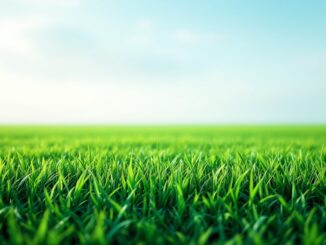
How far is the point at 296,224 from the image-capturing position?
1548 mm

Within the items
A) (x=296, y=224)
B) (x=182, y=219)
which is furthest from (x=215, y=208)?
(x=296, y=224)

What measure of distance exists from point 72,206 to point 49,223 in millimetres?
343

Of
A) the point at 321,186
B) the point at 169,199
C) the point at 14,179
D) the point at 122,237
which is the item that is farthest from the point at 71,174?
the point at 321,186

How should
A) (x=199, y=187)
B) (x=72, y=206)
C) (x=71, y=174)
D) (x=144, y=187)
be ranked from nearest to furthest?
(x=72, y=206) → (x=144, y=187) → (x=199, y=187) → (x=71, y=174)

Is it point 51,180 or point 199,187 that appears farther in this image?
point 51,180

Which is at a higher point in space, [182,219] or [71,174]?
[71,174]

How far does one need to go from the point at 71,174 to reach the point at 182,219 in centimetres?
129

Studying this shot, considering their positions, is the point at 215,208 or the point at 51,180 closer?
the point at 215,208

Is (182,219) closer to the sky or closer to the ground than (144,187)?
closer to the ground

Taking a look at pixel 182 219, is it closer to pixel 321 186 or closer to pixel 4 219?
pixel 4 219

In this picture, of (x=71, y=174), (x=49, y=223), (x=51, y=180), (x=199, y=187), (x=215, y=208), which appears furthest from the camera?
(x=71, y=174)

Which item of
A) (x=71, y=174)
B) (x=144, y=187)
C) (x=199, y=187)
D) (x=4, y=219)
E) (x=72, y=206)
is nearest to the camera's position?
(x=4, y=219)

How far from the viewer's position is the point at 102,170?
2.45 meters

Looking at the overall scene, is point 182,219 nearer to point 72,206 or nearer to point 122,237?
point 122,237
